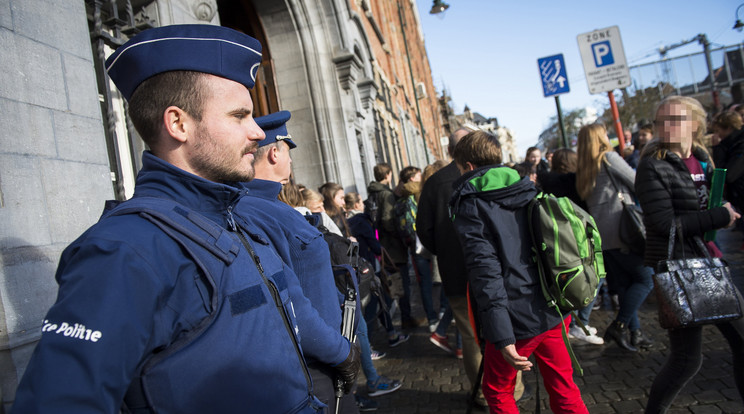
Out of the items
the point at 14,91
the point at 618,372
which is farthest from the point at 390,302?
the point at 14,91

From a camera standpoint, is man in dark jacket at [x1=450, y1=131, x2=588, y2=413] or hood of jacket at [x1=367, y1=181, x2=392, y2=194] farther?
hood of jacket at [x1=367, y1=181, x2=392, y2=194]

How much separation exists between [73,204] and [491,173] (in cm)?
232

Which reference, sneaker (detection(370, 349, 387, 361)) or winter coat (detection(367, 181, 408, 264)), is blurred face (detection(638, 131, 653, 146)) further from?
sneaker (detection(370, 349, 387, 361))

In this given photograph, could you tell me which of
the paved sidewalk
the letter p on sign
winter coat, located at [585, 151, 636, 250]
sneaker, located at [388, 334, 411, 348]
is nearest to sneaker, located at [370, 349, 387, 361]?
the paved sidewalk

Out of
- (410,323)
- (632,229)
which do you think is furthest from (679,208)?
(410,323)

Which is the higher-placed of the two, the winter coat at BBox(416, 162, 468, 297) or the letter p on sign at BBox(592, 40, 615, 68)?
the letter p on sign at BBox(592, 40, 615, 68)

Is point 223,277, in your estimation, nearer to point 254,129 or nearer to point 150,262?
point 150,262

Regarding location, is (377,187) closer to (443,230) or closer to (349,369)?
(443,230)

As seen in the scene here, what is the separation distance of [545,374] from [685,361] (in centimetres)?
80

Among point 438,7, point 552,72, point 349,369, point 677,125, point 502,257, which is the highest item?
point 438,7

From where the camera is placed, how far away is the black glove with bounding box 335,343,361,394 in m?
1.69

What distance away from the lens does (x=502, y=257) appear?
2.52 m

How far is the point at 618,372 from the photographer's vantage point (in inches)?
153

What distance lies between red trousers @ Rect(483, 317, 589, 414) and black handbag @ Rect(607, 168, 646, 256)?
7.42 ft
